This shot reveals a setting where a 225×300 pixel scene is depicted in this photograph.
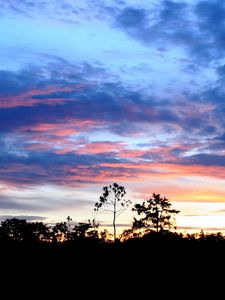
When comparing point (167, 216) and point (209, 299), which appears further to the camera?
point (167, 216)

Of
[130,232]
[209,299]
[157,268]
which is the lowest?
[209,299]

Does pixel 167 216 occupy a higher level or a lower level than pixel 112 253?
higher

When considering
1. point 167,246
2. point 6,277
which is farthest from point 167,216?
point 6,277

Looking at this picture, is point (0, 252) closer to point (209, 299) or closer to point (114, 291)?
point (114, 291)

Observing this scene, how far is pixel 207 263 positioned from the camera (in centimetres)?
2411

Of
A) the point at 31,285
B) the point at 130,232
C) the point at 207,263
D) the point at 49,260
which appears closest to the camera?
the point at 31,285

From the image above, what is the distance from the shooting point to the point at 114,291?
856 inches

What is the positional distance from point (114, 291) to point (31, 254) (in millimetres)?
7368

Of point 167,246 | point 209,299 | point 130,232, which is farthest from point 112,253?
point 130,232

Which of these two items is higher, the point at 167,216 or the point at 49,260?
the point at 167,216

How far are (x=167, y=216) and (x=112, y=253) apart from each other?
164 feet

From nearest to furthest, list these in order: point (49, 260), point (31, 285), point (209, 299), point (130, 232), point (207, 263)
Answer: point (209, 299)
point (31, 285)
point (207, 263)
point (49, 260)
point (130, 232)

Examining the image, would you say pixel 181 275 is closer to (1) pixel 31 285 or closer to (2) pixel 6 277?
(1) pixel 31 285

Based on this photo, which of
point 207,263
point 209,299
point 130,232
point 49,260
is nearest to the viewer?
point 209,299
